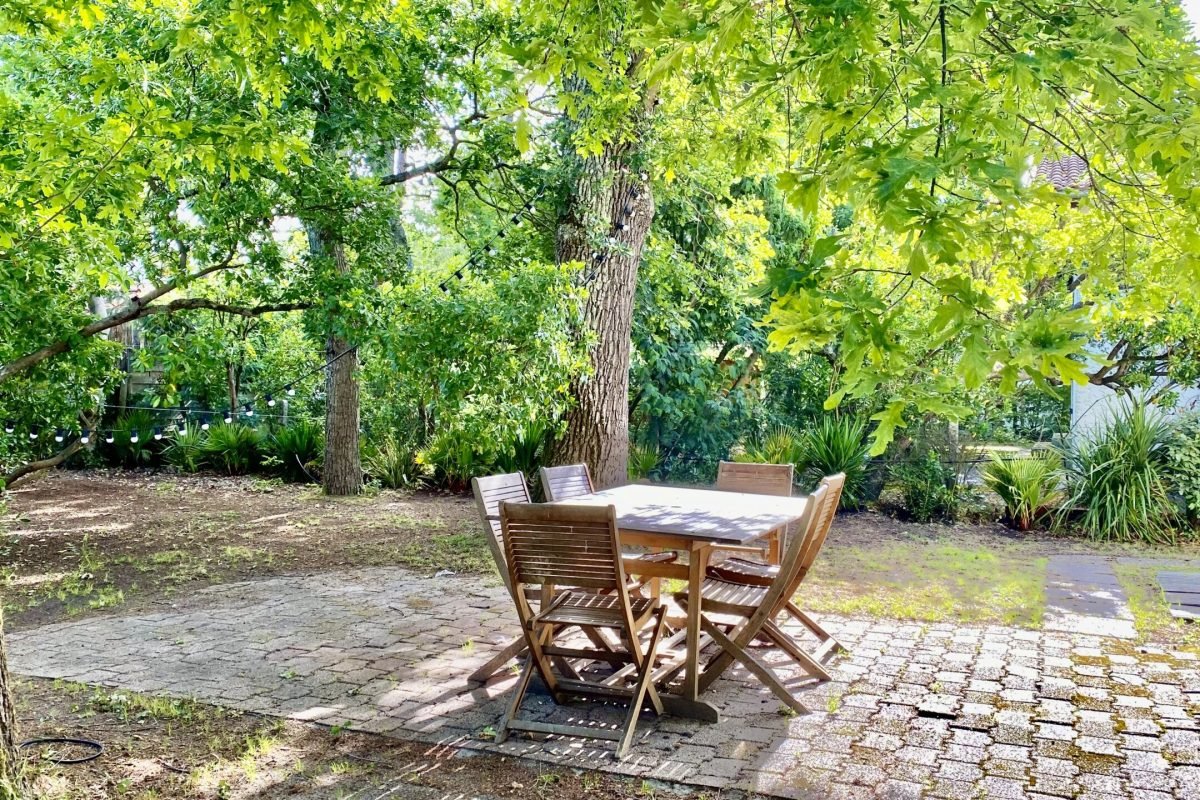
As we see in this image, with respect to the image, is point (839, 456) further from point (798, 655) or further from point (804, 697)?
point (804, 697)

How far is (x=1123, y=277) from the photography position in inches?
181

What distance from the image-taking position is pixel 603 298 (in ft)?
27.7

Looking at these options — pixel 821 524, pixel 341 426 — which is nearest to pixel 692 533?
pixel 821 524

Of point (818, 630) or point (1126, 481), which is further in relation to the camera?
point (1126, 481)

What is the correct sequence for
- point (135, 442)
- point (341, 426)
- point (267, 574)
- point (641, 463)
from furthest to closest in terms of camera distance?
point (135, 442), point (341, 426), point (641, 463), point (267, 574)

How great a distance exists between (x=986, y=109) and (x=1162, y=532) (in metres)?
7.87

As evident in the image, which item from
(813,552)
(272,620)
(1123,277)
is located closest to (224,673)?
(272,620)

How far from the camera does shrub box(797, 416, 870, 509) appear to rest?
10.6 metres

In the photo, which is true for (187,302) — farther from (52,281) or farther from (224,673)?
(224,673)

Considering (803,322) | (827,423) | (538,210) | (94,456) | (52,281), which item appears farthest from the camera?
(94,456)

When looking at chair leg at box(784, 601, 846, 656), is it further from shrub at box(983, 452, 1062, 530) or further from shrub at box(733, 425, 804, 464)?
shrub at box(983, 452, 1062, 530)

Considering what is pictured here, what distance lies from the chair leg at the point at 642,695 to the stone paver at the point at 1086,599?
2.96m

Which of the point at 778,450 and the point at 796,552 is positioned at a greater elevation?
the point at 778,450

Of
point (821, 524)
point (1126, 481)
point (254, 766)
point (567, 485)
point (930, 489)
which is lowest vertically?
point (254, 766)
